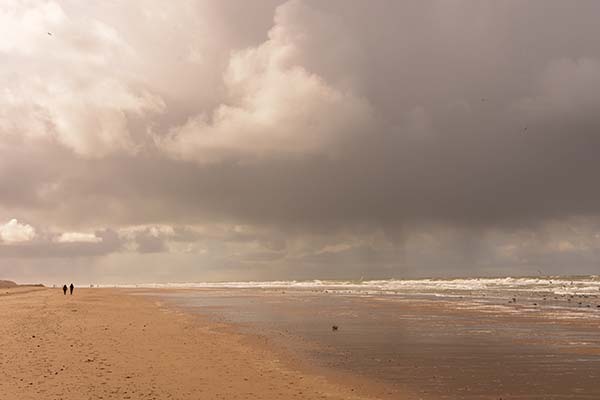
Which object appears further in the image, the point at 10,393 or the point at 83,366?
the point at 83,366

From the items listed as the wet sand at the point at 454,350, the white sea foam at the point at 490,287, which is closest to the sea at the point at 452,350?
the wet sand at the point at 454,350

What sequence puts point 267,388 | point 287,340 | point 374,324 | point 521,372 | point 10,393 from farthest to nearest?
point 374,324, point 287,340, point 521,372, point 267,388, point 10,393

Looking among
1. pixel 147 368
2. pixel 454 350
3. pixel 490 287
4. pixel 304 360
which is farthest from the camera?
pixel 490 287

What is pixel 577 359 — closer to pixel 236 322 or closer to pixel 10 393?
pixel 10 393

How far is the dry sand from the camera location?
12.8 metres

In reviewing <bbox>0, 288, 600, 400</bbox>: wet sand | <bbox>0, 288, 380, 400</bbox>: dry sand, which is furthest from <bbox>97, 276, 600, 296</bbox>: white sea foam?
<bbox>0, 288, 380, 400</bbox>: dry sand

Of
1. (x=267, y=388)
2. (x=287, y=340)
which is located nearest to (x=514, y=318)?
(x=287, y=340)

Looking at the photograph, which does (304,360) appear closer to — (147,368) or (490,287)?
(147,368)

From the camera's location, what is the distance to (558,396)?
12469mm

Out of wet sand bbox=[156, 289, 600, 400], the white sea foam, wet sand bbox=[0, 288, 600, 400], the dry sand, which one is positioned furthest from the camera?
the white sea foam

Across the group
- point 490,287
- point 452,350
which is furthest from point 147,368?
point 490,287

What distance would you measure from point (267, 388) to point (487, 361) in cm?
885

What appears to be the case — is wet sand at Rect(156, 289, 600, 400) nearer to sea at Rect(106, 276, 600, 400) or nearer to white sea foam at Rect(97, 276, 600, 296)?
sea at Rect(106, 276, 600, 400)

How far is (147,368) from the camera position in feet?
52.3
